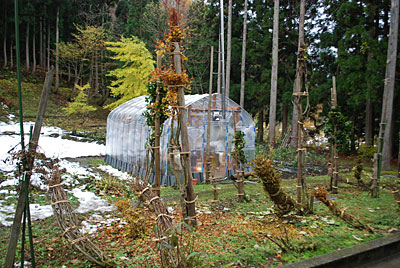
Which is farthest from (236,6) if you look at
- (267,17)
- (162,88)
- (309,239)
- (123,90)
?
(309,239)

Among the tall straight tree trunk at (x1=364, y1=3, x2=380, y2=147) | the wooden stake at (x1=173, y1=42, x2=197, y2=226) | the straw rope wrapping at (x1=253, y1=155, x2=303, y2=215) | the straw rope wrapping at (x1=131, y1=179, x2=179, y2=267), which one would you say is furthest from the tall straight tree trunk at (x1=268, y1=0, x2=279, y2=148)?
the straw rope wrapping at (x1=131, y1=179, x2=179, y2=267)

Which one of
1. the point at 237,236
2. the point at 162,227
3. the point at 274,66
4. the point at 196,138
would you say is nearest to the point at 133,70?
the point at 274,66

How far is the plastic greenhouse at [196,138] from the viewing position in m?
9.13

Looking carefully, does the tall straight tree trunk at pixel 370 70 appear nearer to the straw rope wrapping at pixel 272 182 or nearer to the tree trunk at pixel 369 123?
the tree trunk at pixel 369 123

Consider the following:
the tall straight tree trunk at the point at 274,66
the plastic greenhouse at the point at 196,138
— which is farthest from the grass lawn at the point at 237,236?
the tall straight tree trunk at the point at 274,66

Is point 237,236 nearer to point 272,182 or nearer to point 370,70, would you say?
point 272,182

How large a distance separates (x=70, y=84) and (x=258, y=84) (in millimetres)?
19210

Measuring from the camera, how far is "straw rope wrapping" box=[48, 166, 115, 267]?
10.8 ft

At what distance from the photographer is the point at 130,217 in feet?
14.2

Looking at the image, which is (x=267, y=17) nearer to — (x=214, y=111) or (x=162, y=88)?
(x=214, y=111)

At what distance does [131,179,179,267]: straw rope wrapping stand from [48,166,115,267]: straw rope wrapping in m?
0.71

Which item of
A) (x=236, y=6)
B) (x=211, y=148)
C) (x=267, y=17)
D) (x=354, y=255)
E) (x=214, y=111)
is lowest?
(x=354, y=255)

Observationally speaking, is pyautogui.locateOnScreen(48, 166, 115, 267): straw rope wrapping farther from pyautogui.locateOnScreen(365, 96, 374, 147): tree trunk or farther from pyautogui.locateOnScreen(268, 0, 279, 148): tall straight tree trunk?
pyautogui.locateOnScreen(365, 96, 374, 147): tree trunk

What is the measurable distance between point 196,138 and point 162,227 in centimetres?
615
